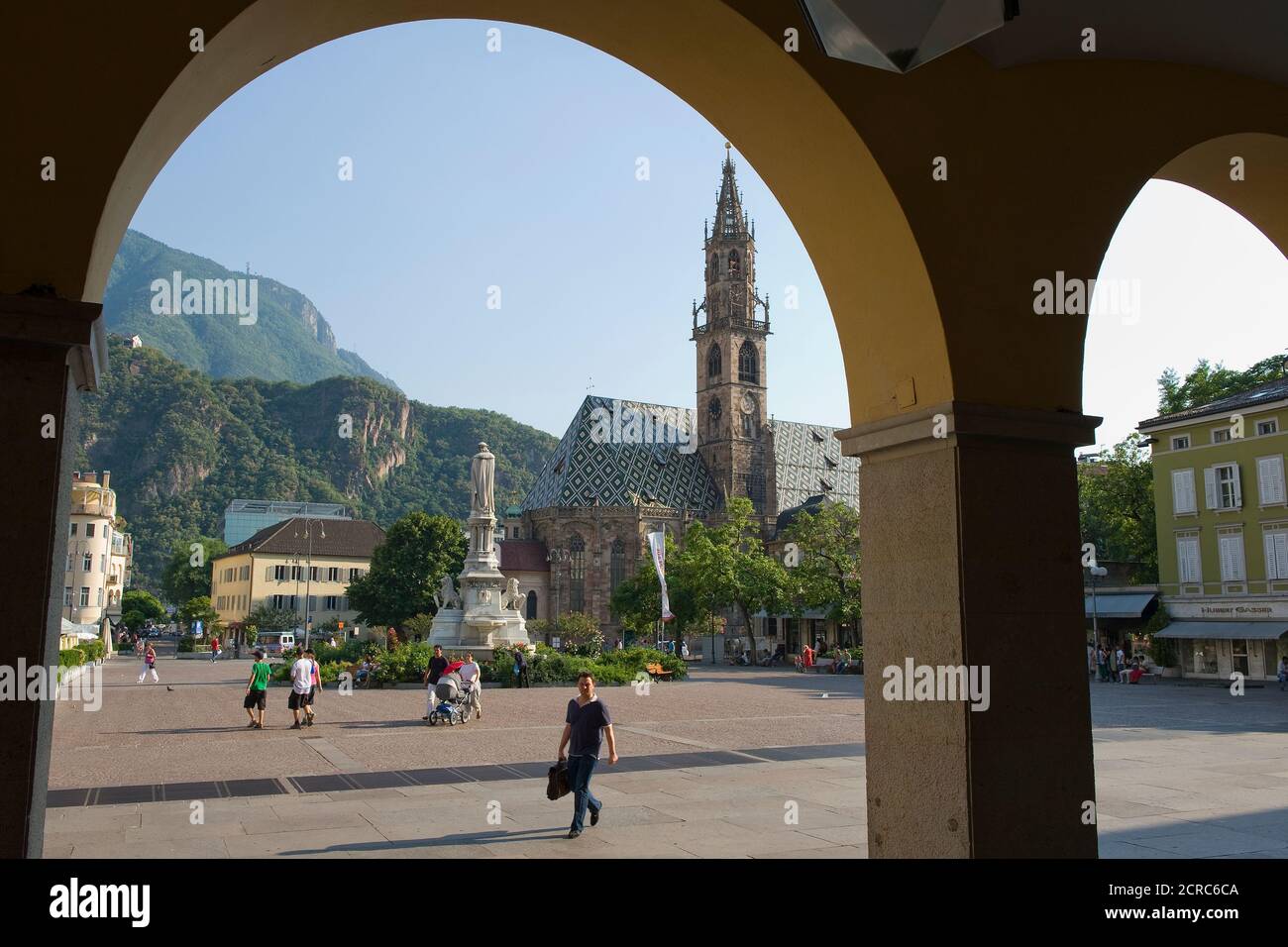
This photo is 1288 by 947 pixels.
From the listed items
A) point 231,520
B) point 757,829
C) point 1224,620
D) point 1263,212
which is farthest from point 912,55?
point 231,520

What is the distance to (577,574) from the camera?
80312mm

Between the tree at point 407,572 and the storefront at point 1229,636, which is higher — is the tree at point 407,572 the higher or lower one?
the higher one

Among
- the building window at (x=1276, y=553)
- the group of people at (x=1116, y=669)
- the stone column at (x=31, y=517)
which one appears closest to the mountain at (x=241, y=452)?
the group of people at (x=1116, y=669)

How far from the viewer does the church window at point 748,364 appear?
289 ft

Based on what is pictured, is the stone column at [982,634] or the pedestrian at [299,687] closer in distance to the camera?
the stone column at [982,634]

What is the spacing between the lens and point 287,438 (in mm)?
182250

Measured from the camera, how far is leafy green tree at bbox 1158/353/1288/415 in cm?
4509

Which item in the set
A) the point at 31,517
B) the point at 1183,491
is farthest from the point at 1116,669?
the point at 31,517

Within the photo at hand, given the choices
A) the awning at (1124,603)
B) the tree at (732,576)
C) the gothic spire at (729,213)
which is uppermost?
the gothic spire at (729,213)

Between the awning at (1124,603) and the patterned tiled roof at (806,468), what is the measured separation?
4413 centimetres

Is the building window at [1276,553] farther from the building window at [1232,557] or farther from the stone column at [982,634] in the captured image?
the stone column at [982,634]

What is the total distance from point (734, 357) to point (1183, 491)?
51048 millimetres

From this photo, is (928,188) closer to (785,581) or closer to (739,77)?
(739,77)

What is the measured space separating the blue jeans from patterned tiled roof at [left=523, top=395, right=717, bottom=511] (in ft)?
239
